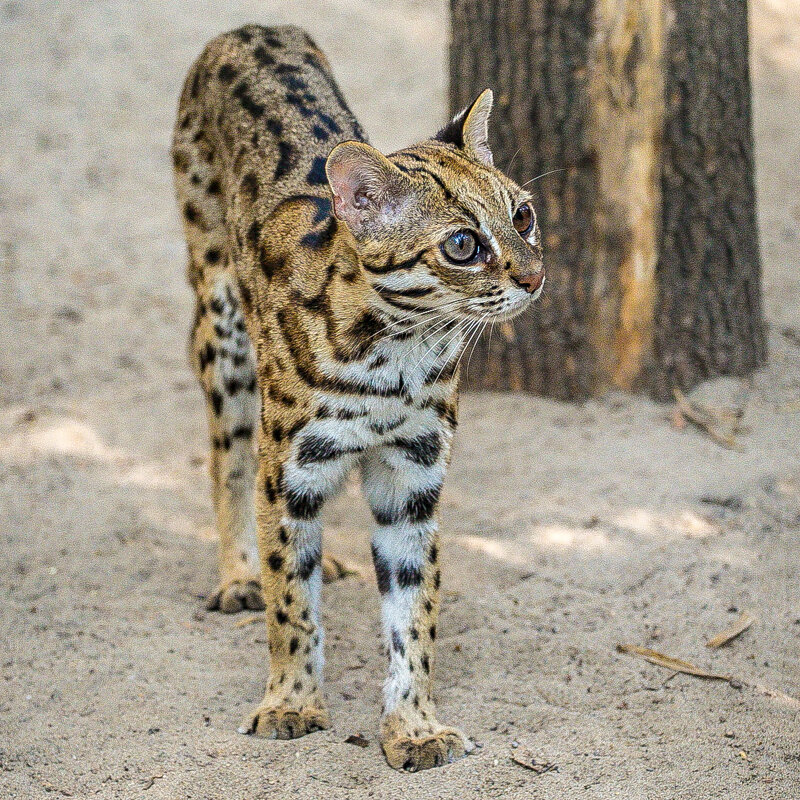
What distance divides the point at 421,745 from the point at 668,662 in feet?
3.86

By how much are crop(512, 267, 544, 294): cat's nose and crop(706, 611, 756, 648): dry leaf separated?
1848 millimetres

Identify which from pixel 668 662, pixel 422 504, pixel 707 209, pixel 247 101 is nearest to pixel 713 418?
pixel 707 209

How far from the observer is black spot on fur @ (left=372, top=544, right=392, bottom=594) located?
427 centimetres

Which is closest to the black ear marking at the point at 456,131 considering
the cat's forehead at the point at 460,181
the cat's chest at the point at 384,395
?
the cat's forehead at the point at 460,181

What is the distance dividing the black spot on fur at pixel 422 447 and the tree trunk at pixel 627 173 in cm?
245

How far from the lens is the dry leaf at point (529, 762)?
380cm

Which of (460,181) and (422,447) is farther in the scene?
(422,447)

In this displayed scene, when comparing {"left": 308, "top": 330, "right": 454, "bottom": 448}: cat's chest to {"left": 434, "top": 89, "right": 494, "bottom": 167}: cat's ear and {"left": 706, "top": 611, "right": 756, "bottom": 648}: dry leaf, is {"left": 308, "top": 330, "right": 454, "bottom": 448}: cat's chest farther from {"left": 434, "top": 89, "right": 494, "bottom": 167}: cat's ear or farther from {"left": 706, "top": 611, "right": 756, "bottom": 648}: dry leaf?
{"left": 706, "top": 611, "right": 756, "bottom": 648}: dry leaf

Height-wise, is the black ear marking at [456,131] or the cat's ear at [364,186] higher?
the black ear marking at [456,131]

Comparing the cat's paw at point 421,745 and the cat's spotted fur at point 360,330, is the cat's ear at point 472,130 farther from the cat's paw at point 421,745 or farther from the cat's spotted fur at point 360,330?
the cat's paw at point 421,745

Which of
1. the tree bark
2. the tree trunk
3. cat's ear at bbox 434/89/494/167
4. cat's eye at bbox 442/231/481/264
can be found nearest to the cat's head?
cat's eye at bbox 442/231/481/264

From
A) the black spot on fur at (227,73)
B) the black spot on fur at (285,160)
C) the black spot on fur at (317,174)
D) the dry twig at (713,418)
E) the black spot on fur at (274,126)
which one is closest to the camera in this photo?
the black spot on fur at (317,174)

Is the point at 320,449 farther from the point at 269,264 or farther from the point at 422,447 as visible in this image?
the point at 269,264

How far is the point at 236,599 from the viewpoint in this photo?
5102mm
